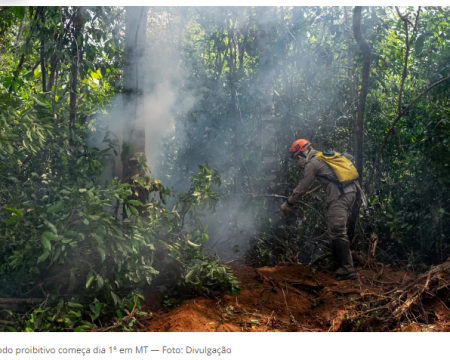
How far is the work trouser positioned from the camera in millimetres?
5457

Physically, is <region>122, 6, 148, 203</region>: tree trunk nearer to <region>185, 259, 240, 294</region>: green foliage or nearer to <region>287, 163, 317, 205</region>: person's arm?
<region>185, 259, 240, 294</region>: green foliage

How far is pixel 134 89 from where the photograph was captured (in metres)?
4.99

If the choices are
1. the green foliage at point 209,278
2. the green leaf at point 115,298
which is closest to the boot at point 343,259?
the green foliage at point 209,278

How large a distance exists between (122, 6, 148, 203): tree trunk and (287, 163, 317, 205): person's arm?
1.85 metres

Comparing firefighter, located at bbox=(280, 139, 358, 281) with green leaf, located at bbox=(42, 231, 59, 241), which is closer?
green leaf, located at bbox=(42, 231, 59, 241)

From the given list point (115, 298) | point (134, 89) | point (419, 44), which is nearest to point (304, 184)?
point (134, 89)

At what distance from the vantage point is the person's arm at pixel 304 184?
18.0 feet

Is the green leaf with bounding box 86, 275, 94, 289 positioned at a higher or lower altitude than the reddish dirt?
higher

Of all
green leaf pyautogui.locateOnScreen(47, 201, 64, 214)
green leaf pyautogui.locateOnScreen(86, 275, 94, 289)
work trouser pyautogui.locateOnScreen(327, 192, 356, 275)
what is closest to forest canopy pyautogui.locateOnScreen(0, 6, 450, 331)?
green leaf pyautogui.locateOnScreen(86, 275, 94, 289)

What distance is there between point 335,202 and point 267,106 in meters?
2.19

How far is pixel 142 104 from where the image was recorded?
16.5ft

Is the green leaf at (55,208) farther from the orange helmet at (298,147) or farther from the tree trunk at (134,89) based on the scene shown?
the orange helmet at (298,147)

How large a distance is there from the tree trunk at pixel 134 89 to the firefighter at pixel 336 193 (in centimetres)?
196
